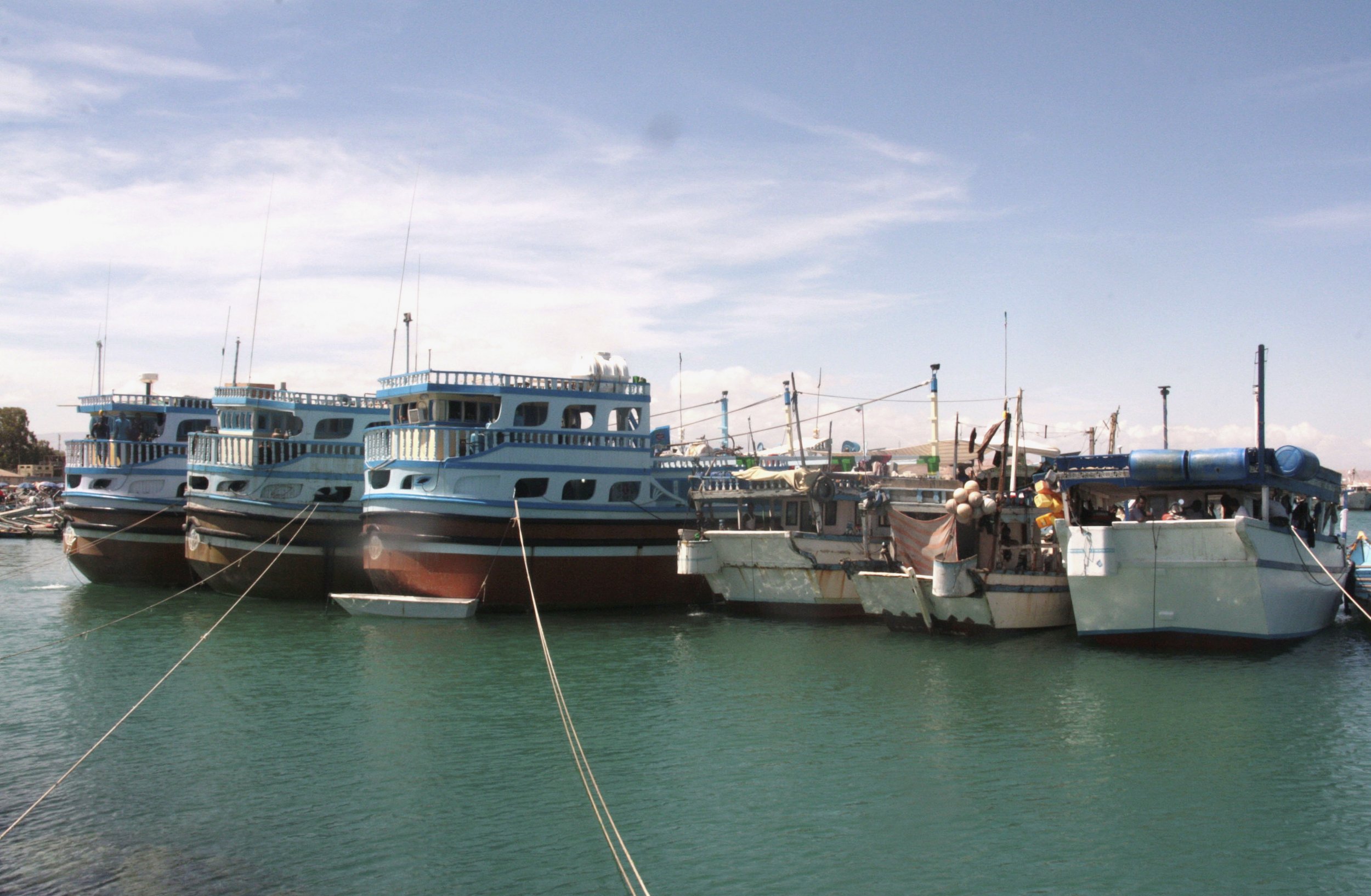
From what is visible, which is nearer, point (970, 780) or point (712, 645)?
point (970, 780)

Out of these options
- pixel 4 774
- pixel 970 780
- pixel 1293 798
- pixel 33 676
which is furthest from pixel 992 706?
pixel 33 676

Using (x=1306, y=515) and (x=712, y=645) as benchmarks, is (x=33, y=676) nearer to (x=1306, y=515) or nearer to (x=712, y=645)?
(x=712, y=645)

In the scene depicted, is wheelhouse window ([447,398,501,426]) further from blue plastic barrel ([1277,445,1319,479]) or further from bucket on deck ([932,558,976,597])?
blue plastic barrel ([1277,445,1319,479])

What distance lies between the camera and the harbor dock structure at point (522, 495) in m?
31.6

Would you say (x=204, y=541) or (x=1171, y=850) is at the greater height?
(x=204, y=541)

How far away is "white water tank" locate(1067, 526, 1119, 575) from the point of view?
25.4 meters

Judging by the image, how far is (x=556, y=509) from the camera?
32.5 m

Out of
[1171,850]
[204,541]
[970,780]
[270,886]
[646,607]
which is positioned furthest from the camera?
[204,541]

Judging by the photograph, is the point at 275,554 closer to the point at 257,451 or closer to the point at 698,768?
the point at 257,451

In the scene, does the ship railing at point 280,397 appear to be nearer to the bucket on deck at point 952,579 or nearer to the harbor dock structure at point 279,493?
the harbor dock structure at point 279,493

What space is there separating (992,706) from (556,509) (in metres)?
15.6

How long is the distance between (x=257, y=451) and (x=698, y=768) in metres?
26.3

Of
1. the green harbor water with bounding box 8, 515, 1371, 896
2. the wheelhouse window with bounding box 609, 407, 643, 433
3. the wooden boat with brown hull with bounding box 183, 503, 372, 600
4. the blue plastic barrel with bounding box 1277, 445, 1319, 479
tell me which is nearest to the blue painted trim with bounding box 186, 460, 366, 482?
the wooden boat with brown hull with bounding box 183, 503, 372, 600

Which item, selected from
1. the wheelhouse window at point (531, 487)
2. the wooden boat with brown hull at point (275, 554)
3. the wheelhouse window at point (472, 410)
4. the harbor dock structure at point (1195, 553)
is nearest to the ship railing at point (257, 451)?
the wooden boat with brown hull at point (275, 554)
